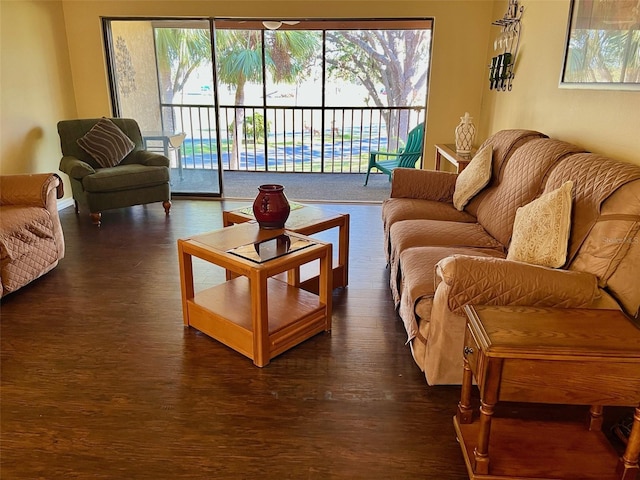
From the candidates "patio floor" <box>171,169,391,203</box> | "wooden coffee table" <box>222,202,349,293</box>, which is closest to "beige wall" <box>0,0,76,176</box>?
"patio floor" <box>171,169,391,203</box>

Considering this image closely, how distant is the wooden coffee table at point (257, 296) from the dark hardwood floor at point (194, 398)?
76 millimetres

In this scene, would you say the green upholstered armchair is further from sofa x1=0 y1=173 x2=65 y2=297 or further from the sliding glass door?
sofa x1=0 y1=173 x2=65 y2=297

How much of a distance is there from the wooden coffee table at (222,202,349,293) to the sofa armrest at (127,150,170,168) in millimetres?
2007

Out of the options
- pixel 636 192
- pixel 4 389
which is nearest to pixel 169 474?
pixel 4 389

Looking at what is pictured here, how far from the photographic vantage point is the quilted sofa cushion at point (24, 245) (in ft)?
8.84

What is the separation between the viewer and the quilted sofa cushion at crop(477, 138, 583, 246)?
2.36 m

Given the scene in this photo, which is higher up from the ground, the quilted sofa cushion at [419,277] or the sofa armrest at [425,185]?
the sofa armrest at [425,185]

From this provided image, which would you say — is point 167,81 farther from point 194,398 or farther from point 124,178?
point 194,398

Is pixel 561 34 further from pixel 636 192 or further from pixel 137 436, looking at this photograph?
pixel 137 436

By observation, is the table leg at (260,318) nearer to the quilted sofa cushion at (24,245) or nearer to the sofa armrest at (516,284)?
the sofa armrest at (516,284)

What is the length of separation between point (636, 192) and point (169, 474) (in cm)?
188

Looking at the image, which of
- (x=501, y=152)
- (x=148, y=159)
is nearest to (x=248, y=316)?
(x=501, y=152)

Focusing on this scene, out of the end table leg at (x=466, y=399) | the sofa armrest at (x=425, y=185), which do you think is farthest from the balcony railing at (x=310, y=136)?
the end table leg at (x=466, y=399)

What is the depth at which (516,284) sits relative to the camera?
5.58ft
